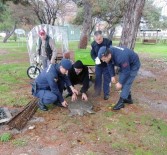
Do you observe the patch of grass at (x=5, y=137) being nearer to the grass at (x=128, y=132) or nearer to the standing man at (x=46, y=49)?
the grass at (x=128, y=132)

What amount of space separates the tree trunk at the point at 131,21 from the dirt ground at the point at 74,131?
2.04m

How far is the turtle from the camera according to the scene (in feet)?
15.5

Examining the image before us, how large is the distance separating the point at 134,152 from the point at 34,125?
5.65ft

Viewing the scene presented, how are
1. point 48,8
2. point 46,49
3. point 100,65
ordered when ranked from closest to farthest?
point 100,65 → point 46,49 → point 48,8

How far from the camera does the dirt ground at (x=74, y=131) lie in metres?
3.52

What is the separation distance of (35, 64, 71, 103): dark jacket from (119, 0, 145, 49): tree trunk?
3141mm

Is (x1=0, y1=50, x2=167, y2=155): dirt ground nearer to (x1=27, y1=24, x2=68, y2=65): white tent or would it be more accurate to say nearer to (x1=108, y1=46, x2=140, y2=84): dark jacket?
(x1=108, y1=46, x2=140, y2=84): dark jacket

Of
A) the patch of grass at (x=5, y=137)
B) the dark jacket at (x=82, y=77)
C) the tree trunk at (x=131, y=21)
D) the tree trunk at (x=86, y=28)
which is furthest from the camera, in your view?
the tree trunk at (x=86, y=28)

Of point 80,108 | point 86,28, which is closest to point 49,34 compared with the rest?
point 80,108

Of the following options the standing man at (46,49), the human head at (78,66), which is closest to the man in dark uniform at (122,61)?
the human head at (78,66)

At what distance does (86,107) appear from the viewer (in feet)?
16.2

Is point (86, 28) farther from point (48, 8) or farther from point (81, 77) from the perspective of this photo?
point (81, 77)

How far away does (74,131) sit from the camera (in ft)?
13.3

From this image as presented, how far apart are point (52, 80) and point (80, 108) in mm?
838
